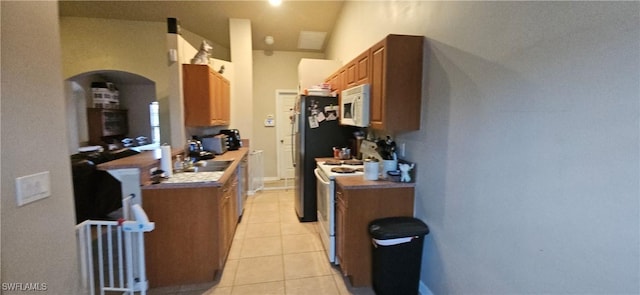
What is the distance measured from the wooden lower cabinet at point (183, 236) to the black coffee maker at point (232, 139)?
2.07 m

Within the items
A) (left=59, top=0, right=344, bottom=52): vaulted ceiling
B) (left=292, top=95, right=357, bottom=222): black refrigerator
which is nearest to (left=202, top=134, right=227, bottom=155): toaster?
(left=292, top=95, right=357, bottom=222): black refrigerator

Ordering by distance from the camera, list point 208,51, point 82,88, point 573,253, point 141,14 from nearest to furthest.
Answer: point 573,253 < point 208,51 < point 141,14 < point 82,88

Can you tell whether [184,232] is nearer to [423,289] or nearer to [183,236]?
[183,236]

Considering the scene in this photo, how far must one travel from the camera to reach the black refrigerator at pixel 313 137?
11.3ft

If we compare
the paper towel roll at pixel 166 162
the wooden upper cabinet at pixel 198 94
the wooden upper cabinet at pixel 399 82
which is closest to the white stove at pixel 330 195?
the wooden upper cabinet at pixel 399 82

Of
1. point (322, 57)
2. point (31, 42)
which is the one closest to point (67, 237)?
point (31, 42)

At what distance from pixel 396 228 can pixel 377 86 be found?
1.13 m

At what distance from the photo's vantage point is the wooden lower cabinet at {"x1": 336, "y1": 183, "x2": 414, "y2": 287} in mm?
2191

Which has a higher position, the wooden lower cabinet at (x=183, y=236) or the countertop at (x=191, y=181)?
the countertop at (x=191, y=181)

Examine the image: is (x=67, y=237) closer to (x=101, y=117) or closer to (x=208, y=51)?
(x=208, y=51)

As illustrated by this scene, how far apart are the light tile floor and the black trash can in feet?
0.97

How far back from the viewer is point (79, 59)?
4.25 m

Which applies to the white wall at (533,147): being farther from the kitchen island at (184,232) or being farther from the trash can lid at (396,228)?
the kitchen island at (184,232)

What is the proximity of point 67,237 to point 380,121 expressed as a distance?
6.68 ft
